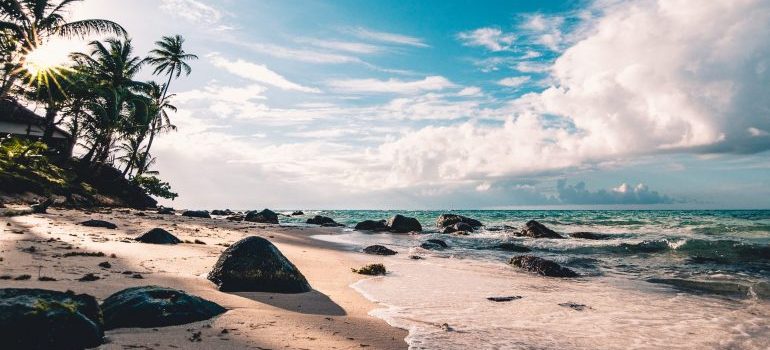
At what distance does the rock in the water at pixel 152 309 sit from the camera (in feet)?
14.7

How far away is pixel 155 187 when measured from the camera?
134 feet

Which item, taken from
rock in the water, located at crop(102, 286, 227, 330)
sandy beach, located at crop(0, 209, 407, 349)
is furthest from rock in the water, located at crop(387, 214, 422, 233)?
rock in the water, located at crop(102, 286, 227, 330)

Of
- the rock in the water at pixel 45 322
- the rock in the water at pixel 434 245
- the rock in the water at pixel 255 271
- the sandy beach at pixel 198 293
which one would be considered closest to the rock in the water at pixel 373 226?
the rock in the water at pixel 434 245

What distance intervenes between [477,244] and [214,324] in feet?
59.4

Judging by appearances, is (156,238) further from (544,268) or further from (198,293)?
(544,268)

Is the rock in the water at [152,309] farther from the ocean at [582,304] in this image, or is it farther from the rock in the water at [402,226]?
the rock in the water at [402,226]

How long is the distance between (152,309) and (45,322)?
112cm

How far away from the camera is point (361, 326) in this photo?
5461 millimetres

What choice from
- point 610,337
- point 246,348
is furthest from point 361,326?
point 610,337

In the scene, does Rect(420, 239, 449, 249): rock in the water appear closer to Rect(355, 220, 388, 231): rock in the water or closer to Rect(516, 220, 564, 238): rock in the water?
Rect(516, 220, 564, 238): rock in the water

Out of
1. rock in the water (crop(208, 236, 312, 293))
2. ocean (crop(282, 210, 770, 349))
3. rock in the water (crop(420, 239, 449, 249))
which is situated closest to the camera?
ocean (crop(282, 210, 770, 349))

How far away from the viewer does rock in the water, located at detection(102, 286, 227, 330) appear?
448 cm

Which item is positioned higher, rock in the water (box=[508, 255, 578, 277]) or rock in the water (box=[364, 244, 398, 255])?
rock in the water (box=[364, 244, 398, 255])

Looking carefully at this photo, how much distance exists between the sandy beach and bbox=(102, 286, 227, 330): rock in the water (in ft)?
0.43
